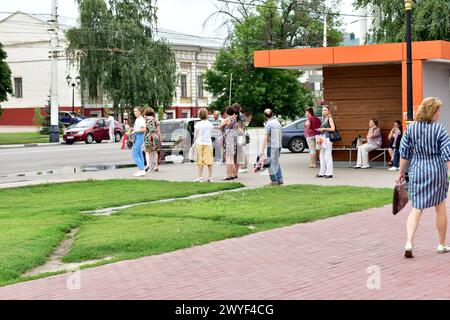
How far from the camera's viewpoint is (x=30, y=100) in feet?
252

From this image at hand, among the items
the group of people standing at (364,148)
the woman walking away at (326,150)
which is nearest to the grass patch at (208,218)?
the group of people standing at (364,148)

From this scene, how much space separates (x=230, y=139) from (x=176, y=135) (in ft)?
27.0

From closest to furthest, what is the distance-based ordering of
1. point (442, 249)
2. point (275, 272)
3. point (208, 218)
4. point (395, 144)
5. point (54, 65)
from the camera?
point (275, 272) < point (442, 249) < point (208, 218) < point (395, 144) < point (54, 65)

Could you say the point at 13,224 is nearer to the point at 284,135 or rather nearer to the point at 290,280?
the point at 290,280

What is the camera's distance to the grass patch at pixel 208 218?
9695 millimetres

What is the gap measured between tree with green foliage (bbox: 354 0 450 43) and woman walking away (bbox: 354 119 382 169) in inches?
526

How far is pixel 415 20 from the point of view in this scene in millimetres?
Answer: 34844

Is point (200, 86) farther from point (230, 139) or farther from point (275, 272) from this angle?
point (275, 272)

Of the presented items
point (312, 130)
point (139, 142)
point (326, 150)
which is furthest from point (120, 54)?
point (326, 150)

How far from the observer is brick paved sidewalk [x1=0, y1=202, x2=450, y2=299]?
23.2 ft

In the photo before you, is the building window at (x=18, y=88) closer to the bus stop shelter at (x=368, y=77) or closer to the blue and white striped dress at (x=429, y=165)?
the bus stop shelter at (x=368, y=77)

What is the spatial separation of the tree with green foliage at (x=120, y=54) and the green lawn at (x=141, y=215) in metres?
37.9

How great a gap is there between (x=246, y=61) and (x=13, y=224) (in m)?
56.9
